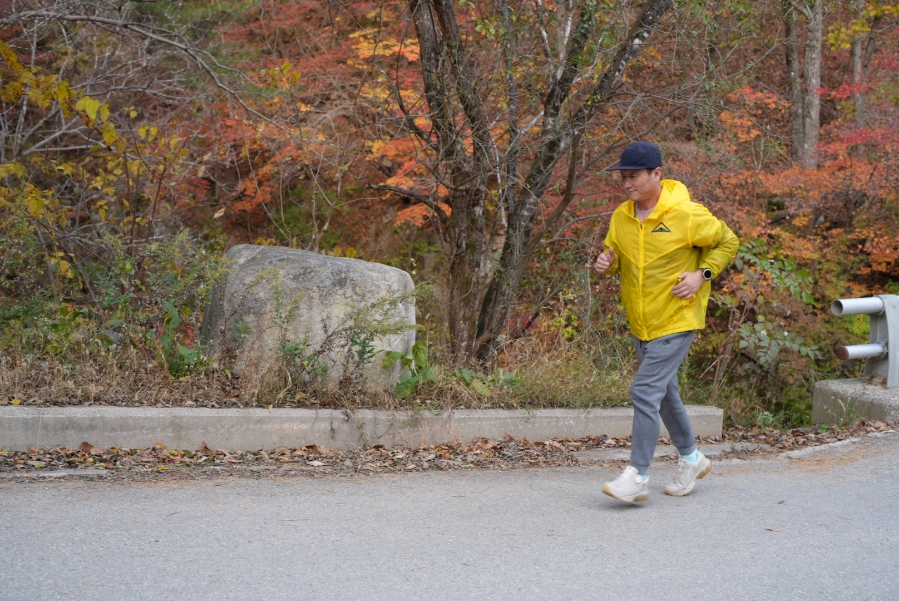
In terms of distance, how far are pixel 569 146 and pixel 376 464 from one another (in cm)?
349

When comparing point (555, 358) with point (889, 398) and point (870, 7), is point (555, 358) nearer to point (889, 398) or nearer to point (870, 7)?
point (889, 398)

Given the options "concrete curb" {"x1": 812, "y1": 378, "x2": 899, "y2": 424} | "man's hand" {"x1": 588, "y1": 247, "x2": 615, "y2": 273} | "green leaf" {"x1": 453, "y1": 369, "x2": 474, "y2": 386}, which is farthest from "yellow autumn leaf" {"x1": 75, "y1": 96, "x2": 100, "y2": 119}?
"concrete curb" {"x1": 812, "y1": 378, "x2": 899, "y2": 424}

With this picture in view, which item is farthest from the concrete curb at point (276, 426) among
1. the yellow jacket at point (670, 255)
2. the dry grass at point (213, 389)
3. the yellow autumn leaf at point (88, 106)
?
the yellow autumn leaf at point (88, 106)

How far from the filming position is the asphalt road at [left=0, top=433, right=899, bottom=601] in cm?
338

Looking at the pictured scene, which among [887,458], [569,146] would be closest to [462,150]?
[569,146]

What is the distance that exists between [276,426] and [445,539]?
1957 mm

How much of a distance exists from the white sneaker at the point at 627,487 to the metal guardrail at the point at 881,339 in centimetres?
350

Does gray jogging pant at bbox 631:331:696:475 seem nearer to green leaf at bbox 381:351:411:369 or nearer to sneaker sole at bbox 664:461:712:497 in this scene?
sneaker sole at bbox 664:461:712:497

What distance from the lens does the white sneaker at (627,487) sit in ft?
15.0

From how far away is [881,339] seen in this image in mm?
7527

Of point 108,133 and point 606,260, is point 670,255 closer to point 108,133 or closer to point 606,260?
point 606,260

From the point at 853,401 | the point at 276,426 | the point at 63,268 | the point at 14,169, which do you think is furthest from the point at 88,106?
the point at 853,401

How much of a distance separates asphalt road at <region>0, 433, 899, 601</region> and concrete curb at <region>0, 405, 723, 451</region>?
0.59 m

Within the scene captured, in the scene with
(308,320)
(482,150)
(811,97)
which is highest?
(811,97)
